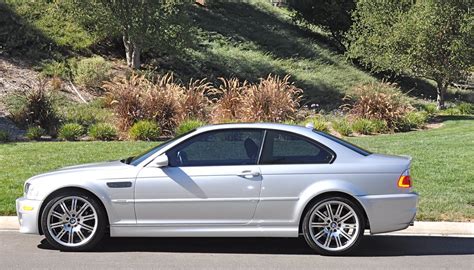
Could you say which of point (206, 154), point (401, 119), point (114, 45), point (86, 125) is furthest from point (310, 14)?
point (206, 154)

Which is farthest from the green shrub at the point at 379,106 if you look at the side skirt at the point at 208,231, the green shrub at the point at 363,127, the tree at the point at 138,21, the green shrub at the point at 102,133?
the side skirt at the point at 208,231

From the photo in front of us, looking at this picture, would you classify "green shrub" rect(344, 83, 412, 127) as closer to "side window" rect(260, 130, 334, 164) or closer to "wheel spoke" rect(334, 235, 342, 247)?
"side window" rect(260, 130, 334, 164)

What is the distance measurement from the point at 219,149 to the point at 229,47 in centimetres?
2680

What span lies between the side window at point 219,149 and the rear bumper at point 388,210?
1.34 meters

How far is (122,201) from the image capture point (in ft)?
22.3

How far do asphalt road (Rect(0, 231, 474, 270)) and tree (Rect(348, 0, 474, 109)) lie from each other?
1742 centimetres

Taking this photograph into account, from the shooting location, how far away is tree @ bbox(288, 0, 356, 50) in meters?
36.1

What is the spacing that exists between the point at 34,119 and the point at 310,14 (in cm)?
2343

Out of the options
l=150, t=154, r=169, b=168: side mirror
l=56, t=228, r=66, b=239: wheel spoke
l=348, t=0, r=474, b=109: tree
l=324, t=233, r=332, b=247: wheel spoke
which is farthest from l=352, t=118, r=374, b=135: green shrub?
l=56, t=228, r=66, b=239: wheel spoke

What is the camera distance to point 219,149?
7129 millimetres

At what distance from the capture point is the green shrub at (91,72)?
77.6ft

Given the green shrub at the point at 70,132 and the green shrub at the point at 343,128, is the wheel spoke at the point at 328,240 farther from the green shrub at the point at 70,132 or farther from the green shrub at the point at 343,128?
the green shrub at the point at 343,128

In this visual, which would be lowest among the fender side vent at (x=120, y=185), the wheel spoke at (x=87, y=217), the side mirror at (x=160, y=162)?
the wheel spoke at (x=87, y=217)

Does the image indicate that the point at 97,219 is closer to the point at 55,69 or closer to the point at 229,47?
the point at 55,69
